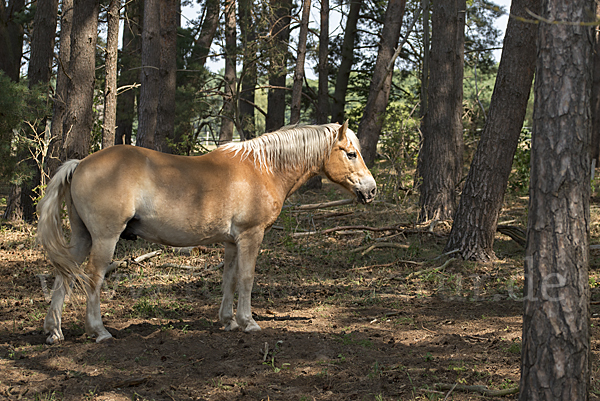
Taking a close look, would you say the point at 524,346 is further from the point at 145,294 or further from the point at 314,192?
the point at 314,192

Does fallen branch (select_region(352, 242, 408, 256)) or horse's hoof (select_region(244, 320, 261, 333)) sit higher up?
fallen branch (select_region(352, 242, 408, 256))

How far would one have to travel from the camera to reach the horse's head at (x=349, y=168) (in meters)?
5.59

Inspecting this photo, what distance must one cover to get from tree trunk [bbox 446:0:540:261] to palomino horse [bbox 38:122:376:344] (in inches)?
99.7

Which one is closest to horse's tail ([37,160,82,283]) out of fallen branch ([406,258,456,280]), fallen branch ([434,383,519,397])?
fallen branch ([434,383,519,397])

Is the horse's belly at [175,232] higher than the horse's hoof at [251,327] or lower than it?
higher

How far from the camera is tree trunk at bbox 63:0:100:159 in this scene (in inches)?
307

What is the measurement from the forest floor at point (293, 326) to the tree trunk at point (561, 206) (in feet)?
2.54

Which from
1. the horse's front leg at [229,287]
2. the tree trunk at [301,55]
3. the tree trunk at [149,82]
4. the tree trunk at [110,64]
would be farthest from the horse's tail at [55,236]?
the tree trunk at [301,55]

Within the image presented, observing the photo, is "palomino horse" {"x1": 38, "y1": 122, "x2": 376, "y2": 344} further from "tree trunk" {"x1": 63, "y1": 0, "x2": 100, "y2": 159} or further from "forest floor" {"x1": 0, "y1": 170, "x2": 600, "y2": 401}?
"tree trunk" {"x1": 63, "y1": 0, "x2": 100, "y2": 159}

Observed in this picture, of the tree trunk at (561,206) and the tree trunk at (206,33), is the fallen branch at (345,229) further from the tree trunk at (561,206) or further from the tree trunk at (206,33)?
the tree trunk at (206,33)

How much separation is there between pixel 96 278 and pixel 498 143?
551cm

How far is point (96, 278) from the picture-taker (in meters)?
4.66

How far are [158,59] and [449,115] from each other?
21.6 feet

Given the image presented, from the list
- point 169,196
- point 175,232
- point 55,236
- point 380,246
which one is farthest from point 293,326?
point 380,246
